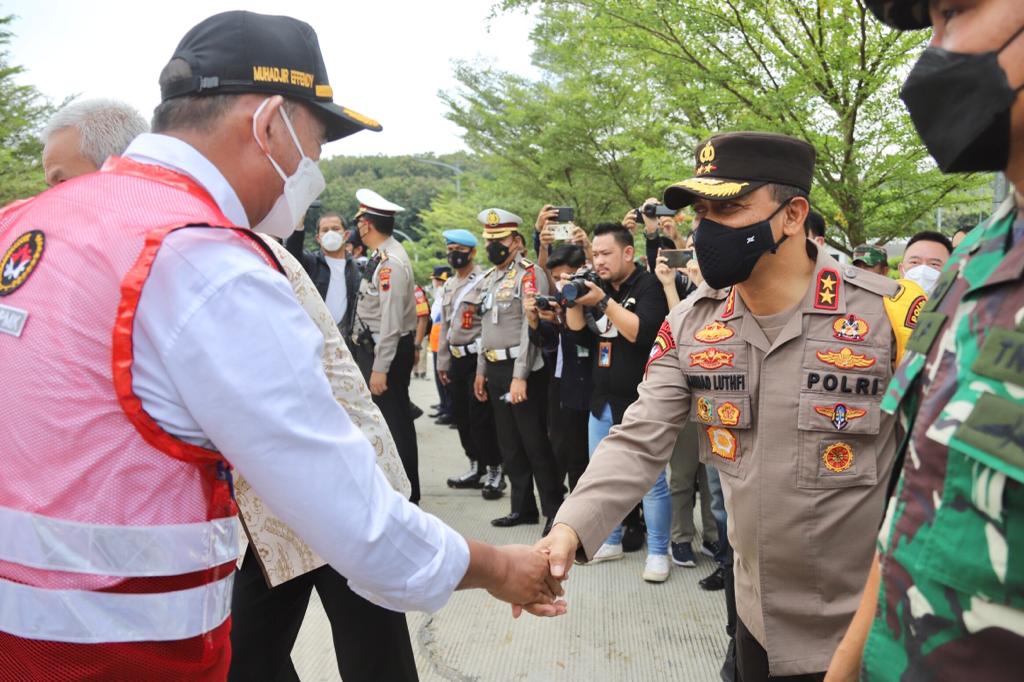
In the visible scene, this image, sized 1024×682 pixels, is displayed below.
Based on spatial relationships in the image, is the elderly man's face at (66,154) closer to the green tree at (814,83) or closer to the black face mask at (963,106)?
the black face mask at (963,106)

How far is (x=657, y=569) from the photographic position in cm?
446

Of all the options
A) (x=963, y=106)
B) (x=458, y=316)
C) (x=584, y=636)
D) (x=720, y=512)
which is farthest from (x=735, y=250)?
(x=458, y=316)

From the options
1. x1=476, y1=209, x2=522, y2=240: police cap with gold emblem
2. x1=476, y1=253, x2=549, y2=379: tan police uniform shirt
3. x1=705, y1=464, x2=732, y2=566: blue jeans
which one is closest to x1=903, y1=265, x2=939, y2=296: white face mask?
x1=705, y1=464, x2=732, y2=566: blue jeans

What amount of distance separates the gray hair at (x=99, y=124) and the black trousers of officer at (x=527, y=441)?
3.26 metres

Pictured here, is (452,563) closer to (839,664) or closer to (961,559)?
(839,664)

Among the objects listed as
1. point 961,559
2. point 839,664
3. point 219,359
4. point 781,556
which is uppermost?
point 219,359

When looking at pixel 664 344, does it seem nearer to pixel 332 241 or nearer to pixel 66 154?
pixel 66 154

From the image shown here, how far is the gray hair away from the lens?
2.62m

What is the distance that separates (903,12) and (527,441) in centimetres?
445

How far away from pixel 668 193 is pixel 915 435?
1.43 m

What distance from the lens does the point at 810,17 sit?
4844 mm

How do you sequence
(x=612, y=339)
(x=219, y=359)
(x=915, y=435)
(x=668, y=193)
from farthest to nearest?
(x=612, y=339) < (x=668, y=193) < (x=219, y=359) < (x=915, y=435)

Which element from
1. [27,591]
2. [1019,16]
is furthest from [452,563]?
[1019,16]

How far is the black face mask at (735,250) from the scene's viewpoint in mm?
2180
